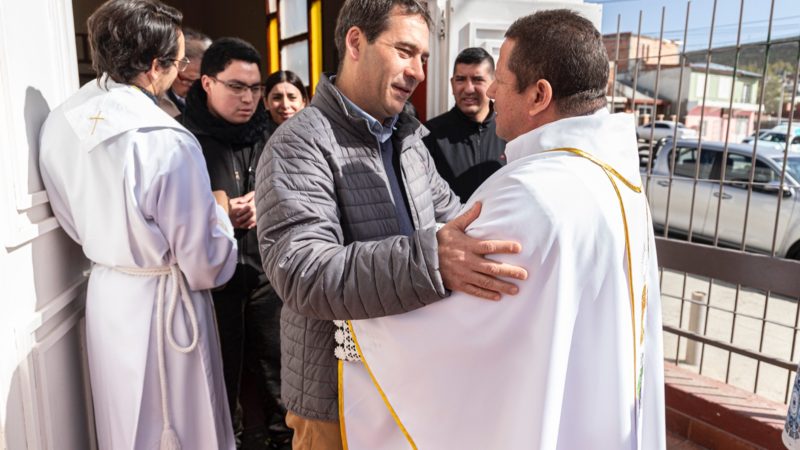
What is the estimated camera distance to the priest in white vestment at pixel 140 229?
5.47ft

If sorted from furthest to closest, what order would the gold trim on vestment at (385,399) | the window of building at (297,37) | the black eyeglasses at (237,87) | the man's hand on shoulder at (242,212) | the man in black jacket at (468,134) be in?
the window of building at (297,37)
the man in black jacket at (468,134)
the black eyeglasses at (237,87)
the man's hand on shoulder at (242,212)
the gold trim on vestment at (385,399)

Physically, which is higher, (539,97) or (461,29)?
(461,29)

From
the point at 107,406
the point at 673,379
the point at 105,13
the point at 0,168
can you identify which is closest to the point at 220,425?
the point at 107,406

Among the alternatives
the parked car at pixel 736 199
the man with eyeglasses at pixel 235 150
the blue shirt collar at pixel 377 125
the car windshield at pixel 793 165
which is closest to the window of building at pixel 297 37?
the man with eyeglasses at pixel 235 150

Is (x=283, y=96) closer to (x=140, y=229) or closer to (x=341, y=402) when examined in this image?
(x=140, y=229)

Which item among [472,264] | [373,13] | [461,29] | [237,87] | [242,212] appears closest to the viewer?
[472,264]

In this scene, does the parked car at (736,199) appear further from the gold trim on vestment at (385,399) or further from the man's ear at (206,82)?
the gold trim on vestment at (385,399)

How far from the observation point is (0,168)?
1405 millimetres

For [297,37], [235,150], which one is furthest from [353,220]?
[297,37]

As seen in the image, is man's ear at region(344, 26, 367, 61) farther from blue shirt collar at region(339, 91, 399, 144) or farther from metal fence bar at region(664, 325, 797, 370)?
metal fence bar at region(664, 325, 797, 370)

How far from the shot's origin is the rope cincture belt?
1.79m

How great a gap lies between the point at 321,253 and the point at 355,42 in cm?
66

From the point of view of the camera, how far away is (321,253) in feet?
4.00

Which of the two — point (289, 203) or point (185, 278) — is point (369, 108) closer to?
point (289, 203)
